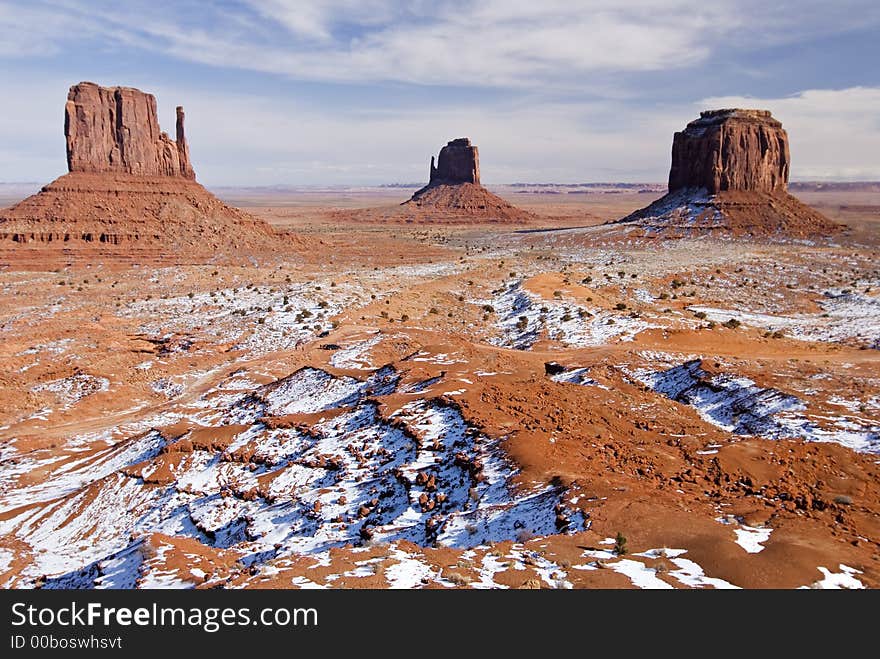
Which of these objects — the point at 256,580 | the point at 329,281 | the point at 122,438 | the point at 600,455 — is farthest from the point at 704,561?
the point at 329,281

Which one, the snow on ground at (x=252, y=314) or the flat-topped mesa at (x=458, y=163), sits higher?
the flat-topped mesa at (x=458, y=163)

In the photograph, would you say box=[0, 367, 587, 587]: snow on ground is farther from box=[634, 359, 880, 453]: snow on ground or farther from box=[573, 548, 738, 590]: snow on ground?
box=[634, 359, 880, 453]: snow on ground

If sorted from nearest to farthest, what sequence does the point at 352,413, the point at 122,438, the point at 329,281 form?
the point at 352,413 < the point at 122,438 < the point at 329,281

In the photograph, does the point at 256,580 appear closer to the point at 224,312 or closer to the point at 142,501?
the point at 142,501

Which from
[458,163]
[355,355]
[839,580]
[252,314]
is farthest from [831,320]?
[458,163]

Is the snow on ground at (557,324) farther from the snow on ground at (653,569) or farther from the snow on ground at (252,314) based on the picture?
the snow on ground at (653,569)

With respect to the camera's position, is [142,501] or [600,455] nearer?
[600,455]

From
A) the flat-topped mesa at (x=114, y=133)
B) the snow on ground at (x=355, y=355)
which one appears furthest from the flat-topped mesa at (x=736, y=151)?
the snow on ground at (x=355, y=355)
